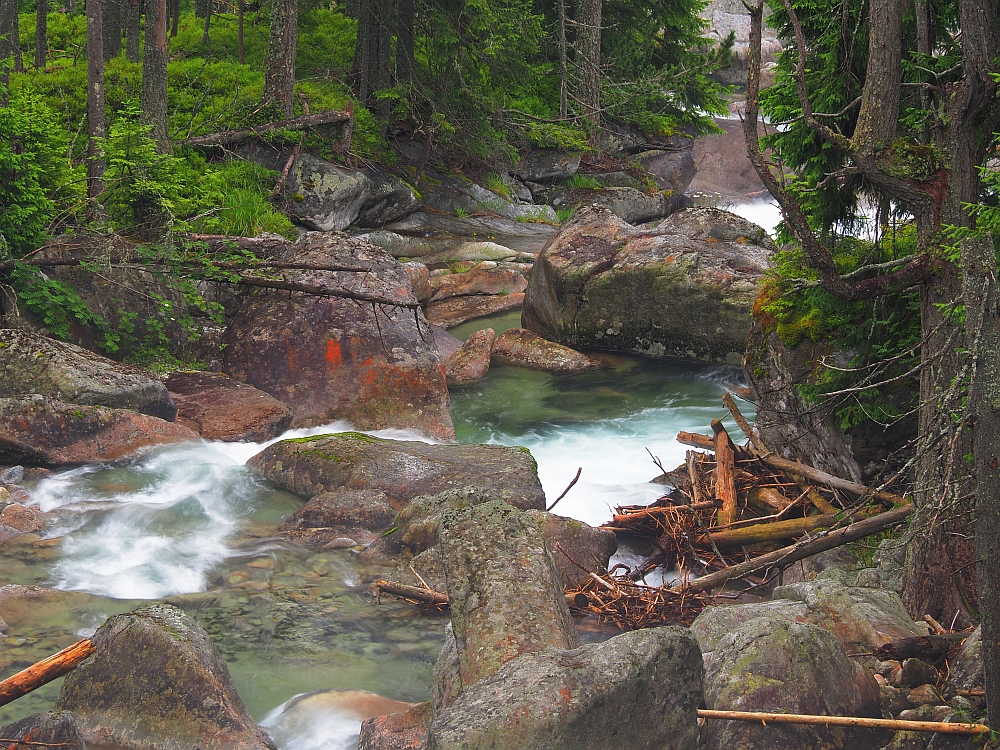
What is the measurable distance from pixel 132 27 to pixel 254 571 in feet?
79.3

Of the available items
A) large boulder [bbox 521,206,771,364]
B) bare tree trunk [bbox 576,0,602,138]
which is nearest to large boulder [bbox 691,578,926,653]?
large boulder [bbox 521,206,771,364]

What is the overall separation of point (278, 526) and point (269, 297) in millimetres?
4409

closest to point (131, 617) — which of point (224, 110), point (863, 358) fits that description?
point (863, 358)

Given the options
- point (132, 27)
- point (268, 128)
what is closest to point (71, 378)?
point (268, 128)

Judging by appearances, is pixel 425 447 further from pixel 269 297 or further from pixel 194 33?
pixel 194 33

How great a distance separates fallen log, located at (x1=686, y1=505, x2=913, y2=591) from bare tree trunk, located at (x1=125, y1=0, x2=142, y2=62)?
76.4 feet

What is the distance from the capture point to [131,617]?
5.07m

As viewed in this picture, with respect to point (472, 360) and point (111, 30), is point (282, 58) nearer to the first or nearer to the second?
point (472, 360)

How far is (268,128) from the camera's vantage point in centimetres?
1833

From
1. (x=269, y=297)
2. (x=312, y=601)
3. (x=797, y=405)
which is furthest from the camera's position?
(x=269, y=297)

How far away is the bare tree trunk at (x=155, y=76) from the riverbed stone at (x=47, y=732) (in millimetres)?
13041

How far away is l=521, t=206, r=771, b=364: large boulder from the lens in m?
13.3

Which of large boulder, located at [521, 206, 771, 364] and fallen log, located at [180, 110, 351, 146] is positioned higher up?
fallen log, located at [180, 110, 351, 146]

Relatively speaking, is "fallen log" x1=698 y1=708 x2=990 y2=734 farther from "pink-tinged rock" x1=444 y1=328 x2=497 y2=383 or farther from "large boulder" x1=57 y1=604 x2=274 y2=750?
"pink-tinged rock" x1=444 y1=328 x2=497 y2=383
